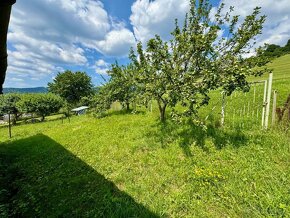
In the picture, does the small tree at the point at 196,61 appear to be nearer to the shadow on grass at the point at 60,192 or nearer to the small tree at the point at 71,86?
the shadow on grass at the point at 60,192

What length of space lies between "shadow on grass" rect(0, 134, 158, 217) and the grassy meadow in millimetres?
18

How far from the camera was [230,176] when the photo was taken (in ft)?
11.5

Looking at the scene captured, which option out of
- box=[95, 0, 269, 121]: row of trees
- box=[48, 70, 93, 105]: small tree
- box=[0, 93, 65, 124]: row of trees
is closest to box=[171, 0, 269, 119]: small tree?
box=[95, 0, 269, 121]: row of trees

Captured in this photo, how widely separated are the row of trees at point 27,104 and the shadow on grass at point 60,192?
24.9m

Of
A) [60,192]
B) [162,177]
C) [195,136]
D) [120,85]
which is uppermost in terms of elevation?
[120,85]

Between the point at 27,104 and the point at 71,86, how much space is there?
18.0 metres

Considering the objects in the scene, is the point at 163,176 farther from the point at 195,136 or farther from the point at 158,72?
the point at 158,72

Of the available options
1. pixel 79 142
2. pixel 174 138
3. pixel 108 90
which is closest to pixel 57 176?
pixel 79 142

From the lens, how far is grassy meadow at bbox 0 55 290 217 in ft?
9.80

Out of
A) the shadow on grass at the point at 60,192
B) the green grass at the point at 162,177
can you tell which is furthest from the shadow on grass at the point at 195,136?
the shadow on grass at the point at 60,192

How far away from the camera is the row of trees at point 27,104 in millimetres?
26656

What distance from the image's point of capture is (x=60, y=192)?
12.8 feet

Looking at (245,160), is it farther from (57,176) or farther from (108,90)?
(108,90)

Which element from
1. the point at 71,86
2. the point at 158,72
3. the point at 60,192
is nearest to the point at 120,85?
the point at 158,72
